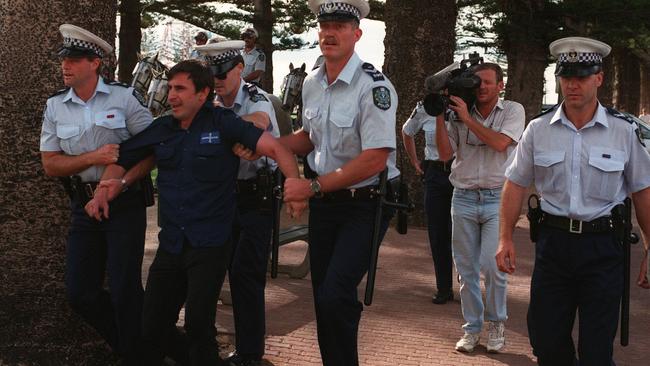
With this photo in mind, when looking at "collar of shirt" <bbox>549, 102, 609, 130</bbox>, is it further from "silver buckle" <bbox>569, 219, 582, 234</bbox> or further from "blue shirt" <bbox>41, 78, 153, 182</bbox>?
"blue shirt" <bbox>41, 78, 153, 182</bbox>

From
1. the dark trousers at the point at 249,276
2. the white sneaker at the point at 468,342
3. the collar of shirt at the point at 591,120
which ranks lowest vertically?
the white sneaker at the point at 468,342

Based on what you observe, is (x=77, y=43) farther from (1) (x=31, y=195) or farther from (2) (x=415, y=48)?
(2) (x=415, y=48)

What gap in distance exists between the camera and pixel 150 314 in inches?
190

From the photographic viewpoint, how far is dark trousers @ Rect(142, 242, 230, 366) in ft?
15.6

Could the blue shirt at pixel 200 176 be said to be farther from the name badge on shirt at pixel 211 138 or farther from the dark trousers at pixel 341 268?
the dark trousers at pixel 341 268

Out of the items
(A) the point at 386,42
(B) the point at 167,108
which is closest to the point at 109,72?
(B) the point at 167,108

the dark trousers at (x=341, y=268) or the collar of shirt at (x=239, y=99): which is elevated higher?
the collar of shirt at (x=239, y=99)

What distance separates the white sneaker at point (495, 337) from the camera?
6.25 meters

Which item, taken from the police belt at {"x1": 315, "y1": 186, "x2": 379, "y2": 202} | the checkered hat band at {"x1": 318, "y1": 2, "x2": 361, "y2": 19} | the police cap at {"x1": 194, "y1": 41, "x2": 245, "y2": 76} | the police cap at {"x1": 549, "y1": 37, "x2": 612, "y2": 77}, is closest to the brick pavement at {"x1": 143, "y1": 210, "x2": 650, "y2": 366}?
the police belt at {"x1": 315, "y1": 186, "x2": 379, "y2": 202}

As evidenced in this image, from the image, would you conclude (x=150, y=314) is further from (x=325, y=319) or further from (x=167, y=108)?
(x=167, y=108)

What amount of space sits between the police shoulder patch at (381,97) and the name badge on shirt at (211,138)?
879 millimetres

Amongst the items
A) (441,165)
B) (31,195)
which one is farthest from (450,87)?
(31,195)

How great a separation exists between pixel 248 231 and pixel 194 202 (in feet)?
3.30

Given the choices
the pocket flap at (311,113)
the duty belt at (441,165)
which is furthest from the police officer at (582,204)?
the duty belt at (441,165)
